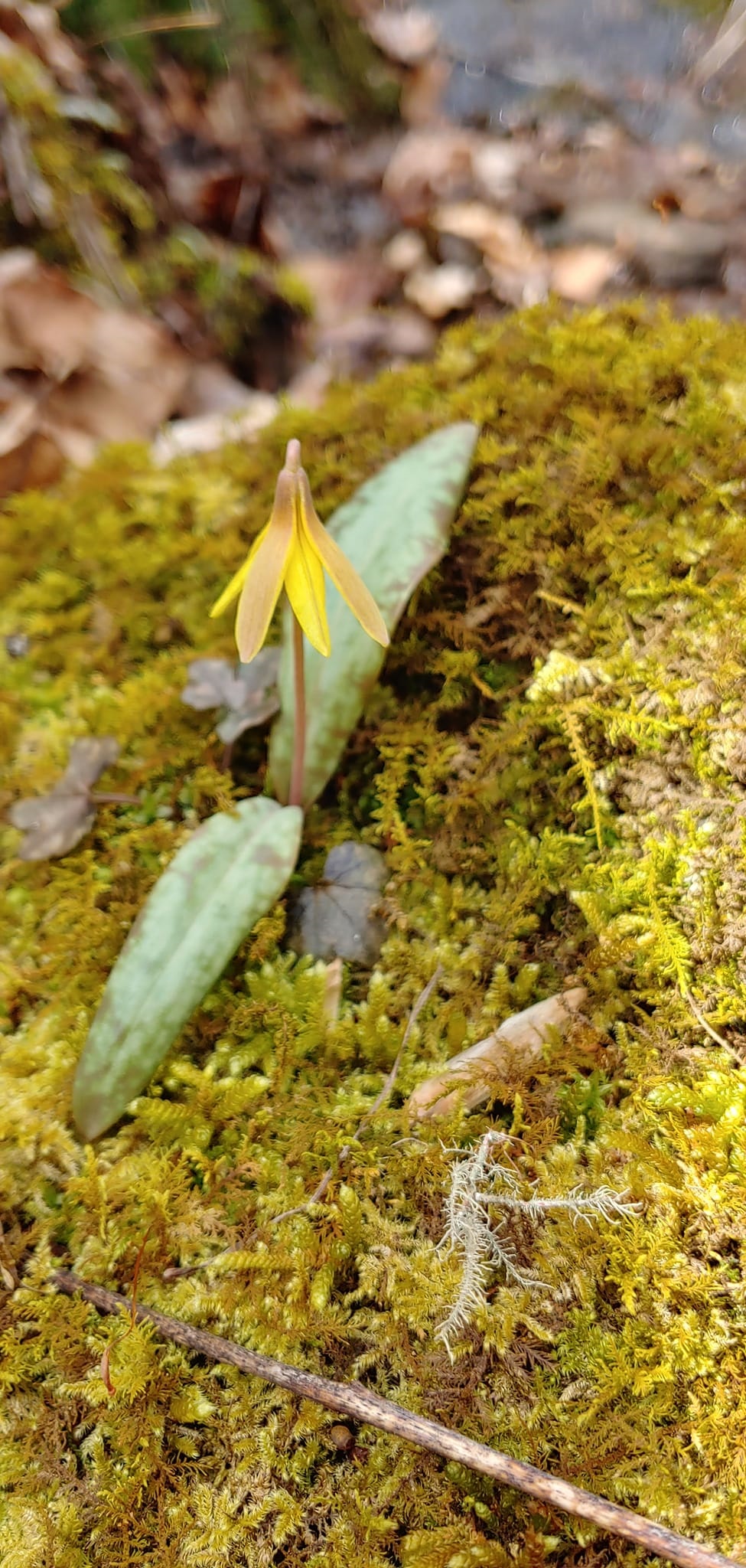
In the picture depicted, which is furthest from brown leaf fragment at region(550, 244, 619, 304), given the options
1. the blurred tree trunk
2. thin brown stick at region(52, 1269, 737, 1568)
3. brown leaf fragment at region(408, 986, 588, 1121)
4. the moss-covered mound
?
thin brown stick at region(52, 1269, 737, 1568)

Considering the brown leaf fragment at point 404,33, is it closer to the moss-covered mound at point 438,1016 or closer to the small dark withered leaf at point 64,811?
the moss-covered mound at point 438,1016

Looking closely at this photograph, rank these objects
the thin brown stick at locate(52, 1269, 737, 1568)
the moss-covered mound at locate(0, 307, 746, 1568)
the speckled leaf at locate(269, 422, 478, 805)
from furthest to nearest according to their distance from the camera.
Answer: the speckled leaf at locate(269, 422, 478, 805)
the moss-covered mound at locate(0, 307, 746, 1568)
the thin brown stick at locate(52, 1269, 737, 1568)

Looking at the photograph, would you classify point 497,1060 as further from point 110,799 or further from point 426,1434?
point 110,799

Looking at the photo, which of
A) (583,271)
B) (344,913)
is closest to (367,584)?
(344,913)

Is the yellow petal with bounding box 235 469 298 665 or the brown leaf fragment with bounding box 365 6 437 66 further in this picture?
the brown leaf fragment with bounding box 365 6 437 66

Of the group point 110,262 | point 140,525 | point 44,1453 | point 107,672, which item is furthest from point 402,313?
point 44,1453

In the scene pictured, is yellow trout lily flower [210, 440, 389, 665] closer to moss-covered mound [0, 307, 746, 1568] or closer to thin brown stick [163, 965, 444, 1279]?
moss-covered mound [0, 307, 746, 1568]
